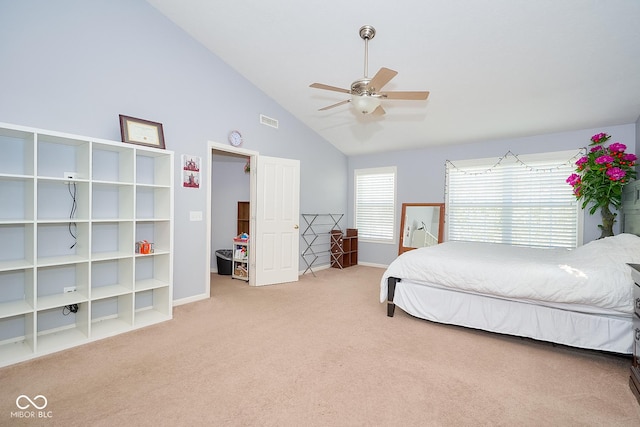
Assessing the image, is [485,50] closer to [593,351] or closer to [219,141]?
[593,351]

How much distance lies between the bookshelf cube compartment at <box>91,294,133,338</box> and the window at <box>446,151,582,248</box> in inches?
187

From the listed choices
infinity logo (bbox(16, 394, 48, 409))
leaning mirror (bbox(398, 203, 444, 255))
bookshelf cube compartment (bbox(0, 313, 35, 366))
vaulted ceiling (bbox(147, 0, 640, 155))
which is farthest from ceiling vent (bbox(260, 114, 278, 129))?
infinity logo (bbox(16, 394, 48, 409))

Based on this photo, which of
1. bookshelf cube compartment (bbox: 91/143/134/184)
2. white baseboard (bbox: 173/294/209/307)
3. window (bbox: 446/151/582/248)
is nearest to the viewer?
bookshelf cube compartment (bbox: 91/143/134/184)

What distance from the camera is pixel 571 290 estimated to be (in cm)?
225

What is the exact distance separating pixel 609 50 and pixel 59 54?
4922mm

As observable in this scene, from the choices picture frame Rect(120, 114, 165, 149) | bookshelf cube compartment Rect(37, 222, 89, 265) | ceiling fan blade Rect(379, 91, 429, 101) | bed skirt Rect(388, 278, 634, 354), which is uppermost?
ceiling fan blade Rect(379, 91, 429, 101)

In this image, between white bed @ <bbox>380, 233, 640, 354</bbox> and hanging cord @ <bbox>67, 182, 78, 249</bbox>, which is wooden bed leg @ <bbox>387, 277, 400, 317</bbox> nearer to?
white bed @ <bbox>380, 233, 640, 354</bbox>

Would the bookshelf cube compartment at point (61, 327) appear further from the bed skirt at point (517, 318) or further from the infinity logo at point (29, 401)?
the bed skirt at point (517, 318)

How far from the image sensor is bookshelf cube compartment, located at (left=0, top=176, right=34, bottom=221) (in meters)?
2.35

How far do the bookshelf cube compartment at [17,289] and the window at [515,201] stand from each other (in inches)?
211

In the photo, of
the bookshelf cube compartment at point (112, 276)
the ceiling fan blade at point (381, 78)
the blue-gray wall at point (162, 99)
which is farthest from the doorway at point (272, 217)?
the ceiling fan blade at point (381, 78)

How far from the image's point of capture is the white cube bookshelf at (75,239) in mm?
2326

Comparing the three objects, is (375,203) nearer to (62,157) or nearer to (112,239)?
(112,239)
